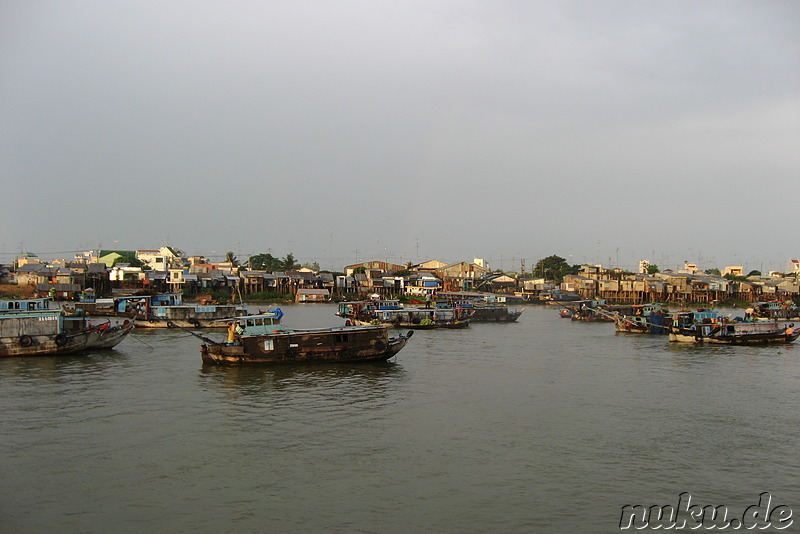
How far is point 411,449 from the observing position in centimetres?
1445

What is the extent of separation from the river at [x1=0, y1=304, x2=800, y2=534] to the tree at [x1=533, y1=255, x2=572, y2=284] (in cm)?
7923

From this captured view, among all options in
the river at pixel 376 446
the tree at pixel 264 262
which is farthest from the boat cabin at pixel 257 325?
the tree at pixel 264 262

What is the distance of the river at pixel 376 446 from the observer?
11195 mm

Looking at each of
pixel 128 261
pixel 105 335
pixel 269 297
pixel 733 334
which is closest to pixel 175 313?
pixel 105 335

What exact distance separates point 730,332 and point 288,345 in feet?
78.1

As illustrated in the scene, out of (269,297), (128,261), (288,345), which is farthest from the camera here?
(128,261)

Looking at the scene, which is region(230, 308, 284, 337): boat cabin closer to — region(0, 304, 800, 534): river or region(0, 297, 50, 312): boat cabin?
region(0, 304, 800, 534): river

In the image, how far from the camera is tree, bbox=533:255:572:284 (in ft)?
341

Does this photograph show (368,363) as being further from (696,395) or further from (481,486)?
(481,486)

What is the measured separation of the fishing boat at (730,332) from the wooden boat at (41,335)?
2884cm

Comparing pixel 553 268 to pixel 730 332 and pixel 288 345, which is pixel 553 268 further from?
pixel 288 345

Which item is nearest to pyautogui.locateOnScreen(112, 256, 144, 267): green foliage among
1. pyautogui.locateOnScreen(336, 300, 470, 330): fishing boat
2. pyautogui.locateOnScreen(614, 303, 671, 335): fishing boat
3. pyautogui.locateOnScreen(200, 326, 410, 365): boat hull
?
pyautogui.locateOnScreen(336, 300, 470, 330): fishing boat

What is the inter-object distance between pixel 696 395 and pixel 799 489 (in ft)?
28.5

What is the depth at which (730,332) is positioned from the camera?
34.8 metres
